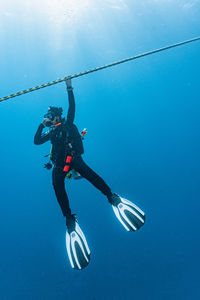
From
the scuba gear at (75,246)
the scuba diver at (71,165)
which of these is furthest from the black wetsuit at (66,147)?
the scuba gear at (75,246)

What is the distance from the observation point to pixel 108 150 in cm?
1734

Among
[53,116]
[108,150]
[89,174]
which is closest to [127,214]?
[89,174]

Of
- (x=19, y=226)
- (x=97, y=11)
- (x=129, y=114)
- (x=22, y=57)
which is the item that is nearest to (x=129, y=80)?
(x=129, y=114)

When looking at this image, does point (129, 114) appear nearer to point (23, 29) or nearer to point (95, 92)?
point (95, 92)

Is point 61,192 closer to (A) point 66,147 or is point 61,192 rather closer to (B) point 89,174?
(B) point 89,174

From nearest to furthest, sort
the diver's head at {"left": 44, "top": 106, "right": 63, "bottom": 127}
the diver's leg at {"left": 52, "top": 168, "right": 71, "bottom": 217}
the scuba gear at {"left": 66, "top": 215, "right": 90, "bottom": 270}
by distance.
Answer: the diver's leg at {"left": 52, "top": 168, "right": 71, "bottom": 217} < the scuba gear at {"left": 66, "top": 215, "right": 90, "bottom": 270} < the diver's head at {"left": 44, "top": 106, "right": 63, "bottom": 127}

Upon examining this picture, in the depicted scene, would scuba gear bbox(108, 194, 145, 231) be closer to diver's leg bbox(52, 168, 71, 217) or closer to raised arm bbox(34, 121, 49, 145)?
diver's leg bbox(52, 168, 71, 217)

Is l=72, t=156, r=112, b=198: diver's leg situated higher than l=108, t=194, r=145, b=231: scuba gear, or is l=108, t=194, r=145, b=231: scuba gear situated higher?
l=72, t=156, r=112, b=198: diver's leg

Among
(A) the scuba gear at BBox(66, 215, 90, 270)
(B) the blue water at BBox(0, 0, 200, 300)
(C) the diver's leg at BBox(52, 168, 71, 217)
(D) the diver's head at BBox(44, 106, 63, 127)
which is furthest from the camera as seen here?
(B) the blue water at BBox(0, 0, 200, 300)

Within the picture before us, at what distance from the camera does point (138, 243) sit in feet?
35.6

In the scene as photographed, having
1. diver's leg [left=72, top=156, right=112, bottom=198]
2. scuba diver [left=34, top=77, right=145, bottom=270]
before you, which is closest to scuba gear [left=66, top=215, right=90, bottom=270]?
scuba diver [left=34, top=77, right=145, bottom=270]

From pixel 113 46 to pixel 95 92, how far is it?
702cm

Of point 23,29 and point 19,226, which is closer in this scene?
point 19,226

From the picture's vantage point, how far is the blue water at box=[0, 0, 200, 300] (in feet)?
33.8
